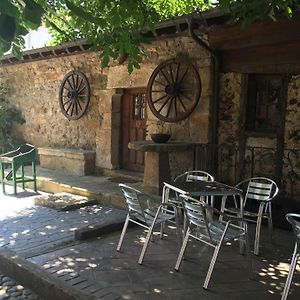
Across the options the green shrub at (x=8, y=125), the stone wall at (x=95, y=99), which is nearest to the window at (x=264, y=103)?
the stone wall at (x=95, y=99)

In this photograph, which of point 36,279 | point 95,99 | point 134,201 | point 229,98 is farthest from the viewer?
point 95,99

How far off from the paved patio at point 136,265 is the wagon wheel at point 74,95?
368 centimetres

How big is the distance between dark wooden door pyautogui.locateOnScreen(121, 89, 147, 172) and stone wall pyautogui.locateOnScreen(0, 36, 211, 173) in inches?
5.5

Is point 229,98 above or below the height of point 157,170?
above

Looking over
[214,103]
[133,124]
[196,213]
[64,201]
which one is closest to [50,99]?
[133,124]

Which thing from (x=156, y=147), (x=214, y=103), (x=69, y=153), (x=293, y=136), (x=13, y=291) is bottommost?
(x=13, y=291)

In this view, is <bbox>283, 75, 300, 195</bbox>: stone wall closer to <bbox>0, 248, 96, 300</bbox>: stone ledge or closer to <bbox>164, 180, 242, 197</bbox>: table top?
<bbox>164, 180, 242, 197</bbox>: table top

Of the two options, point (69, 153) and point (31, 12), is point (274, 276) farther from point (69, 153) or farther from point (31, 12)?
point (69, 153)

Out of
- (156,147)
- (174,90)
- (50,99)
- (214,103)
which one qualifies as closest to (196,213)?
(156,147)

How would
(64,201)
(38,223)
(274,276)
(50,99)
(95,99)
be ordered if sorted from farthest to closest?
1. (50,99)
2. (95,99)
3. (64,201)
4. (38,223)
5. (274,276)

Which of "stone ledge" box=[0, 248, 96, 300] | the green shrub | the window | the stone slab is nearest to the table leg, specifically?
the stone slab

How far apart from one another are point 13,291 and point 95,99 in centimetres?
518

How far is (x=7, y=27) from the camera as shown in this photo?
1495mm

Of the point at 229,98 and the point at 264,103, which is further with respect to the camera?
the point at 229,98
